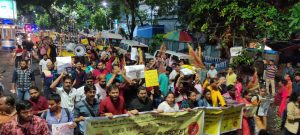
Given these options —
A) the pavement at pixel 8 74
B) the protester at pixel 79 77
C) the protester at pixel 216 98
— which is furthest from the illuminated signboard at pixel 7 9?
the protester at pixel 216 98

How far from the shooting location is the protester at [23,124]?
14.6 ft

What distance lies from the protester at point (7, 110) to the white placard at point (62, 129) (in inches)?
Result: 25.0

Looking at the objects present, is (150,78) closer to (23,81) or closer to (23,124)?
(23,81)

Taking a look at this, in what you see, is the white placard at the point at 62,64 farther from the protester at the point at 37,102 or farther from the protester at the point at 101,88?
the protester at the point at 37,102

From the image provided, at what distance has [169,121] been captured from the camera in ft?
20.5

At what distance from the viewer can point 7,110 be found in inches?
196

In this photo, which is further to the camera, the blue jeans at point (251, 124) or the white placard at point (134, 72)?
the white placard at point (134, 72)

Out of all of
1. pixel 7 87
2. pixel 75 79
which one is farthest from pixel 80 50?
pixel 75 79

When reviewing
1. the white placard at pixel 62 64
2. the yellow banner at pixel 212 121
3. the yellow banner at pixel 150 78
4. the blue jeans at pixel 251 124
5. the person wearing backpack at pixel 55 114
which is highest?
the white placard at pixel 62 64

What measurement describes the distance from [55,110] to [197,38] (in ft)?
61.3

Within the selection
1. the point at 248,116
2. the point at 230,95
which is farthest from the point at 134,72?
the point at 248,116

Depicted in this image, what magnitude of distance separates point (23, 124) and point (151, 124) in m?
2.28

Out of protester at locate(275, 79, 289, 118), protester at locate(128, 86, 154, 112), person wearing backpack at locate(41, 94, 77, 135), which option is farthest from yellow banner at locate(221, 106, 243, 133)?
person wearing backpack at locate(41, 94, 77, 135)

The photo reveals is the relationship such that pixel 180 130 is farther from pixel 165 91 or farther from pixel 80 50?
pixel 80 50
